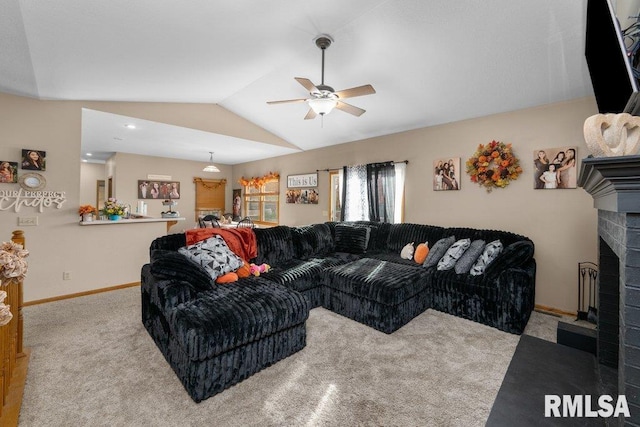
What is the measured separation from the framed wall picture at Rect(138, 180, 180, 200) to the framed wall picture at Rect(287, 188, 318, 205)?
11.1ft

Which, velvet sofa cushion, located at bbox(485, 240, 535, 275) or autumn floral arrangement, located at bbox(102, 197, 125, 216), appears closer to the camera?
velvet sofa cushion, located at bbox(485, 240, 535, 275)

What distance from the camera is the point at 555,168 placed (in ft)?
10.9

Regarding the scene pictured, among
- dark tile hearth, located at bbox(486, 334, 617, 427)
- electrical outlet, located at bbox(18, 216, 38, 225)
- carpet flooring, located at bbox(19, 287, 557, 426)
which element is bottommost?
carpet flooring, located at bbox(19, 287, 557, 426)

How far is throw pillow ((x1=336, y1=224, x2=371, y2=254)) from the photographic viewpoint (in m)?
4.46

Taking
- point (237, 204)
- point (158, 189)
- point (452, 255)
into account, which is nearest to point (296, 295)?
point (452, 255)

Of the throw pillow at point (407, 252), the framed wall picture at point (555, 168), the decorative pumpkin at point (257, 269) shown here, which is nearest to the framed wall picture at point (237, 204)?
the decorative pumpkin at point (257, 269)

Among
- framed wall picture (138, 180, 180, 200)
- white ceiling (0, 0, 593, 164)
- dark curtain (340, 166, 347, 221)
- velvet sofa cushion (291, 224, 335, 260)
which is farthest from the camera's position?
framed wall picture (138, 180, 180, 200)

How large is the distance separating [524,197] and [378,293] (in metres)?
2.40

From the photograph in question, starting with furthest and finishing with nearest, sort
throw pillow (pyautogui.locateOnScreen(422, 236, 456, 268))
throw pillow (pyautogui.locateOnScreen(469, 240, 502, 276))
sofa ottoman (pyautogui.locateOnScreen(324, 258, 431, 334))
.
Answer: throw pillow (pyautogui.locateOnScreen(422, 236, 456, 268))
throw pillow (pyautogui.locateOnScreen(469, 240, 502, 276))
sofa ottoman (pyautogui.locateOnScreen(324, 258, 431, 334))

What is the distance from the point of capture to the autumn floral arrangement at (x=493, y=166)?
361cm

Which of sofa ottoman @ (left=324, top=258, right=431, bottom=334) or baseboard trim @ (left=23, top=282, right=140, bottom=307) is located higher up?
sofa ottoman @ (left=324, top=258, right=431, bottom=334)

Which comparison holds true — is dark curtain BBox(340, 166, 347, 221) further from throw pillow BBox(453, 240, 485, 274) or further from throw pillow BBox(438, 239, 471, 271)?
throw pillow BBox(453, 240, 485, 274)

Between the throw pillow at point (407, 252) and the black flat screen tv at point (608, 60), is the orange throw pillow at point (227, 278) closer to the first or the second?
the throw pillow at point (407, 252)

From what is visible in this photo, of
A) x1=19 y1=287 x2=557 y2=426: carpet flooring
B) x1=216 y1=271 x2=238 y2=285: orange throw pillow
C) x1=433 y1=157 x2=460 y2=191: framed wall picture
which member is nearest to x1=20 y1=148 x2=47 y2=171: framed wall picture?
x1=19 y1=287 x2=557 y2=426: carpet flooring
